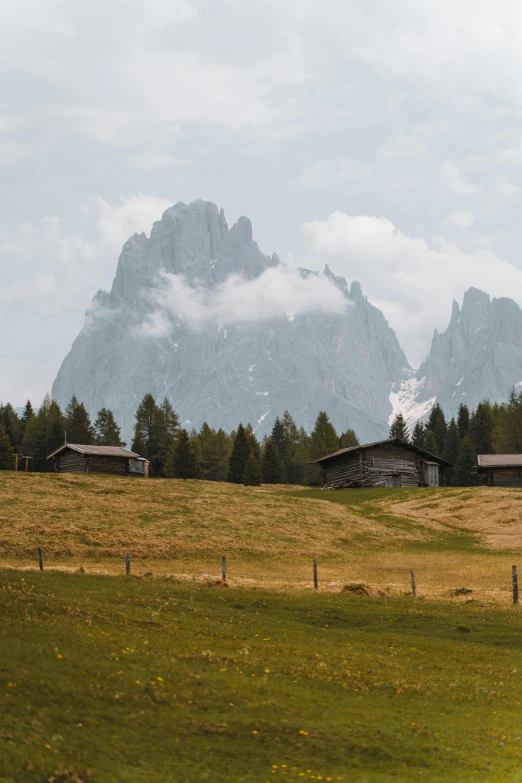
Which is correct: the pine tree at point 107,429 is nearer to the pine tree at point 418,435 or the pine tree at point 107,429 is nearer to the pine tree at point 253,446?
the pine tree at point 253,446

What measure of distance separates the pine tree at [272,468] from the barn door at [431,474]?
31976 mm

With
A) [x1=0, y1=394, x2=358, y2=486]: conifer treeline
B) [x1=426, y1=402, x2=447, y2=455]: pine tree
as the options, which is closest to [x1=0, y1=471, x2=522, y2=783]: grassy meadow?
[x1=0, y1=394, x2=358, y2=486]: conifer treeline

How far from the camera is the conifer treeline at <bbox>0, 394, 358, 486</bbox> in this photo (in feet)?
413

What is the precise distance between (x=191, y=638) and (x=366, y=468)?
8185 centimetres

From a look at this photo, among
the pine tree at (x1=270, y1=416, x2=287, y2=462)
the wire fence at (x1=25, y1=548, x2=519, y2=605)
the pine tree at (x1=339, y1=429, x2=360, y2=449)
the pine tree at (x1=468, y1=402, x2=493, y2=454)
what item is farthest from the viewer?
the pine tree at (x1=339, y1=429, x2=360, y2=449)

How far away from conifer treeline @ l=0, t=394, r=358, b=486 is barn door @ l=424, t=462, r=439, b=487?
29.7 meters

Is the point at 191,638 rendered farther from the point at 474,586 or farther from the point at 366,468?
the point at 366,468

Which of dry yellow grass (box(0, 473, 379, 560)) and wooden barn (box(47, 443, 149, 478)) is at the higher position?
wooden barn (box(47, 443, 149, 478))

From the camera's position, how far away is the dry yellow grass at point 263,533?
4572cm

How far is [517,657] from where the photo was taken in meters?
25.0

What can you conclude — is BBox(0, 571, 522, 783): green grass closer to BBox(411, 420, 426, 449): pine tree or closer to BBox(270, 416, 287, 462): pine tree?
BBox(270, 416, 287, 462): pine tree

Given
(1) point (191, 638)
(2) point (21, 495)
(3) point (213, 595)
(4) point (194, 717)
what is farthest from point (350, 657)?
(2) point (21, 495)

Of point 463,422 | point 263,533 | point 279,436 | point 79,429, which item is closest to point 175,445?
point 79,429

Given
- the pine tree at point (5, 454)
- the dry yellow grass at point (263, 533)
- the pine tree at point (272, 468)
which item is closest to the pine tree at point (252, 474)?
the pine tree at point (272, 468)
